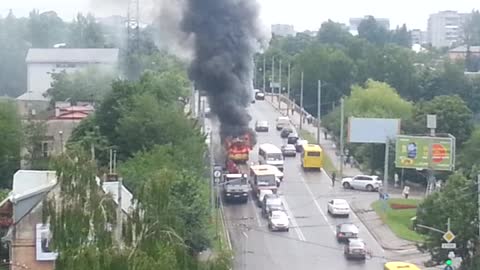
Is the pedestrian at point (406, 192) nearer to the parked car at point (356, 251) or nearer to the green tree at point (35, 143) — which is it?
the parked car at point (356, 251)

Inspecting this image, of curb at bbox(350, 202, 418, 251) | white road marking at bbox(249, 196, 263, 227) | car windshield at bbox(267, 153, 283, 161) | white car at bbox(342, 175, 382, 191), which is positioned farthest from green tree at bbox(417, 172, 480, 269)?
car windshield at bbox(267, 153, 283, 161)

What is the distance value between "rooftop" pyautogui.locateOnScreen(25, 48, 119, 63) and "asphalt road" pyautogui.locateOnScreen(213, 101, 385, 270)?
2330 cm

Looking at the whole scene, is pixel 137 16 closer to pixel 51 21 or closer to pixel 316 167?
pixel 316 167

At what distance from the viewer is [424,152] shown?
91.4 feet

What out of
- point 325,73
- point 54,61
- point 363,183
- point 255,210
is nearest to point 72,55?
Answer: point 54,61

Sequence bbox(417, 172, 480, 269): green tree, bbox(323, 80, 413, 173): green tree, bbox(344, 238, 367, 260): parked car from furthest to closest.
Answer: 1. bbox(323, 80, 413, 173): green tree
2. bbox(344, 238, 367, 260): parked car
3. bbox(417, 172, 480, 269): green tree

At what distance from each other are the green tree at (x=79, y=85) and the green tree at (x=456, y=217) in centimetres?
2370

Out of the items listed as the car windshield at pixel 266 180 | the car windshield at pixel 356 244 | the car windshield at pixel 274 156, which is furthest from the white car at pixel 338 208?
the car windshield at pixel 274 156

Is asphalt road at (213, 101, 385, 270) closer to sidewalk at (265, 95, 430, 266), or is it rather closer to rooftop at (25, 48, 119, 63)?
sidewalk at (265, 95, 430, 266)

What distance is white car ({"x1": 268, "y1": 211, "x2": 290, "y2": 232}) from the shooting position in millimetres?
24547

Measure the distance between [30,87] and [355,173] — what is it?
82.8ft

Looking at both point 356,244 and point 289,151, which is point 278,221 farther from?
point 289,151

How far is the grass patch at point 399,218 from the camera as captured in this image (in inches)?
961

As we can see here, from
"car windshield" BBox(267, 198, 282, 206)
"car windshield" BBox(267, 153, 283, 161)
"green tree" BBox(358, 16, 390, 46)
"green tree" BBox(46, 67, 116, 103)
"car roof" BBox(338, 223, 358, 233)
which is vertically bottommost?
"car roof" BBox(338, 223, 358, 233)
